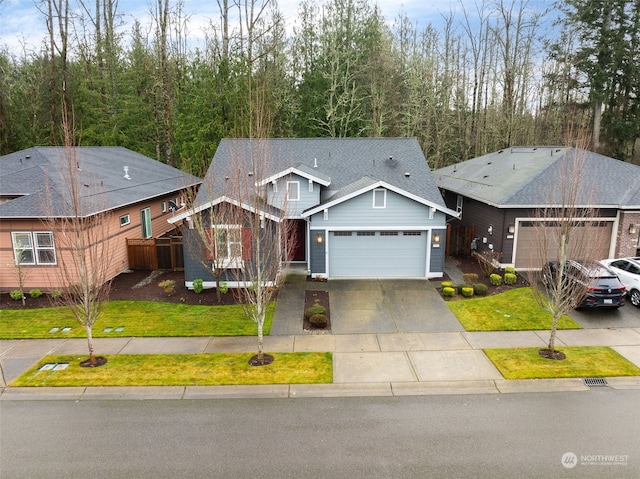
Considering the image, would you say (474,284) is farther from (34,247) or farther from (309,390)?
(34,247)

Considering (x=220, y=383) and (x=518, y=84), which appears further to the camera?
(x=518, y=84)

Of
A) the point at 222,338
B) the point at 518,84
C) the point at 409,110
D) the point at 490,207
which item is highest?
the point at 518,84

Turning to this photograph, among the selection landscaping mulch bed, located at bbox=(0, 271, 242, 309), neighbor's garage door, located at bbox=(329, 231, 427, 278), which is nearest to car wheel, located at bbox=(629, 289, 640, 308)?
neighbor's garage door, located at bbox=(329, 231, 427, 278)

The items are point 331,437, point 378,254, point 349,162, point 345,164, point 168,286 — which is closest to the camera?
point 331,437

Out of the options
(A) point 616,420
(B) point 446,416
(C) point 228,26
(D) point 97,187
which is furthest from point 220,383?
(C) point 228,26

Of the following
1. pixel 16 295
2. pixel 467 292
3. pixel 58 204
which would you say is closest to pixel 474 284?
pixel 467 292

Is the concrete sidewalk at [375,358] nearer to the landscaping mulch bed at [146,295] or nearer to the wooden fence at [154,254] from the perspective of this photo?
the landscaping mulch bed at [146,295]

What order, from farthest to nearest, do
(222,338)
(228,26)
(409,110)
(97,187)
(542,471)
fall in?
(409,110)
(228,26)
(97,187)
(222,338)
(542,471)

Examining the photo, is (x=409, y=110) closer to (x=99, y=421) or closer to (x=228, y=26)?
(x=228, y=26)
